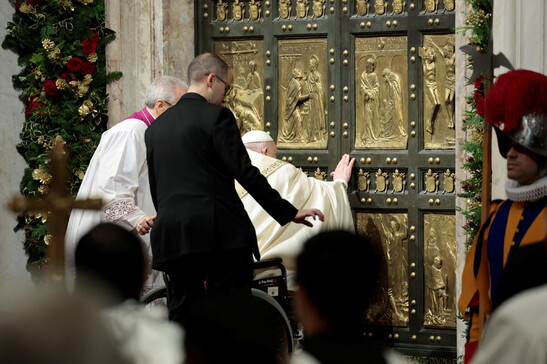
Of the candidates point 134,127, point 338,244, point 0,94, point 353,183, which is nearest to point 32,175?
point 0,94

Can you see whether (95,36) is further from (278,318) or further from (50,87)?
(278,318)

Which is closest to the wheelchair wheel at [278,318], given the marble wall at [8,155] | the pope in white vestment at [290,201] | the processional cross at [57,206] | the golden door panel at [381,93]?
the pope in white vestment at [290,201]

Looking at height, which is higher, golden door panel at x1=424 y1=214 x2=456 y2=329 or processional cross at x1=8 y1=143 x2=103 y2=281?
processional cross at x1=8 y1=143 x2=103 y2=281

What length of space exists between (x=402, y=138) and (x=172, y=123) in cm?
264

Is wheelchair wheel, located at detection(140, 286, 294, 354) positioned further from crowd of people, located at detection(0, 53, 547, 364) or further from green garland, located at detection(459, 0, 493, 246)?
green garland, located at detection(459, 0, 493, 246)

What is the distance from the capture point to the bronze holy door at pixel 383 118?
8.02m

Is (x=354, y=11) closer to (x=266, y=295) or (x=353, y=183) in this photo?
(x=353, y=183)

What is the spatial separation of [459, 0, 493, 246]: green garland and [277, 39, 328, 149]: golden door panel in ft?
4.85

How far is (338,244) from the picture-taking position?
9.96 feet

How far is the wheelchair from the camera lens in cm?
645

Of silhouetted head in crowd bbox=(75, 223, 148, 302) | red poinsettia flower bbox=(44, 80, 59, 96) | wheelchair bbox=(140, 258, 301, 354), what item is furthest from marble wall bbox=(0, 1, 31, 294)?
silhouetted head in crowd bbox=(75, 223, 148, 302)

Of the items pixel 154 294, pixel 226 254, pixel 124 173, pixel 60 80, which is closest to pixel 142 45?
pixel 60 80

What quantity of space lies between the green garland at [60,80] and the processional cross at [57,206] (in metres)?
5.13

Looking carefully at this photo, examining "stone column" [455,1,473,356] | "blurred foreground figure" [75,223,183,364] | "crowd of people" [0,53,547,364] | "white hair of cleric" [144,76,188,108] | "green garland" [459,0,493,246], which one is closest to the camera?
"crowd of people" [0,53,547,364]
